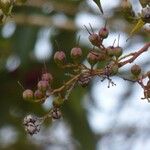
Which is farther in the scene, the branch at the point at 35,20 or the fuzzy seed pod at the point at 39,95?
the branch at the point at 35,20

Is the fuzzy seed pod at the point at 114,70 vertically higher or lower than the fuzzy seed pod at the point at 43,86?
higher

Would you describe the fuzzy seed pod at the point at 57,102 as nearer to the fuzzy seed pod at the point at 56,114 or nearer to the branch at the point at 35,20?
the fuzzy seed pod at the point at 56,114

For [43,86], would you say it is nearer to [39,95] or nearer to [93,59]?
[39,95]

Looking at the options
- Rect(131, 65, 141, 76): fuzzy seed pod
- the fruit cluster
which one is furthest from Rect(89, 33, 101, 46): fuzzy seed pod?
Rect(131, 65, 141, 76): fuzzy seed pod

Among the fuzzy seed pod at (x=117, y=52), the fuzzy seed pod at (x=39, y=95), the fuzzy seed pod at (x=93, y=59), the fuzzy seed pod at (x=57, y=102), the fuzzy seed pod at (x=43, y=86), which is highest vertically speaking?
the fuzzy seed pod at (x=117, y=52)

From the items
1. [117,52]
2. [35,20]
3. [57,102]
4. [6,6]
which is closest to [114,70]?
[117,52]

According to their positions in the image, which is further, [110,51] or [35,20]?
[35,20]

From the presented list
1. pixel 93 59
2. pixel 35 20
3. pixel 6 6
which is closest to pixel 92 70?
pixel 93 59

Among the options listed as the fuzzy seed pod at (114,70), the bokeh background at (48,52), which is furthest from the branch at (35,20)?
the fuzzy seed pod at (114,70)

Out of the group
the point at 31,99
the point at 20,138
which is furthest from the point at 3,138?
the point at 31,99

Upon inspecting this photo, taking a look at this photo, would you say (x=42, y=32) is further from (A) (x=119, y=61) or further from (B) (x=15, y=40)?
(A) (x=119, y=61)

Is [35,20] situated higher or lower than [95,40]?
lower
